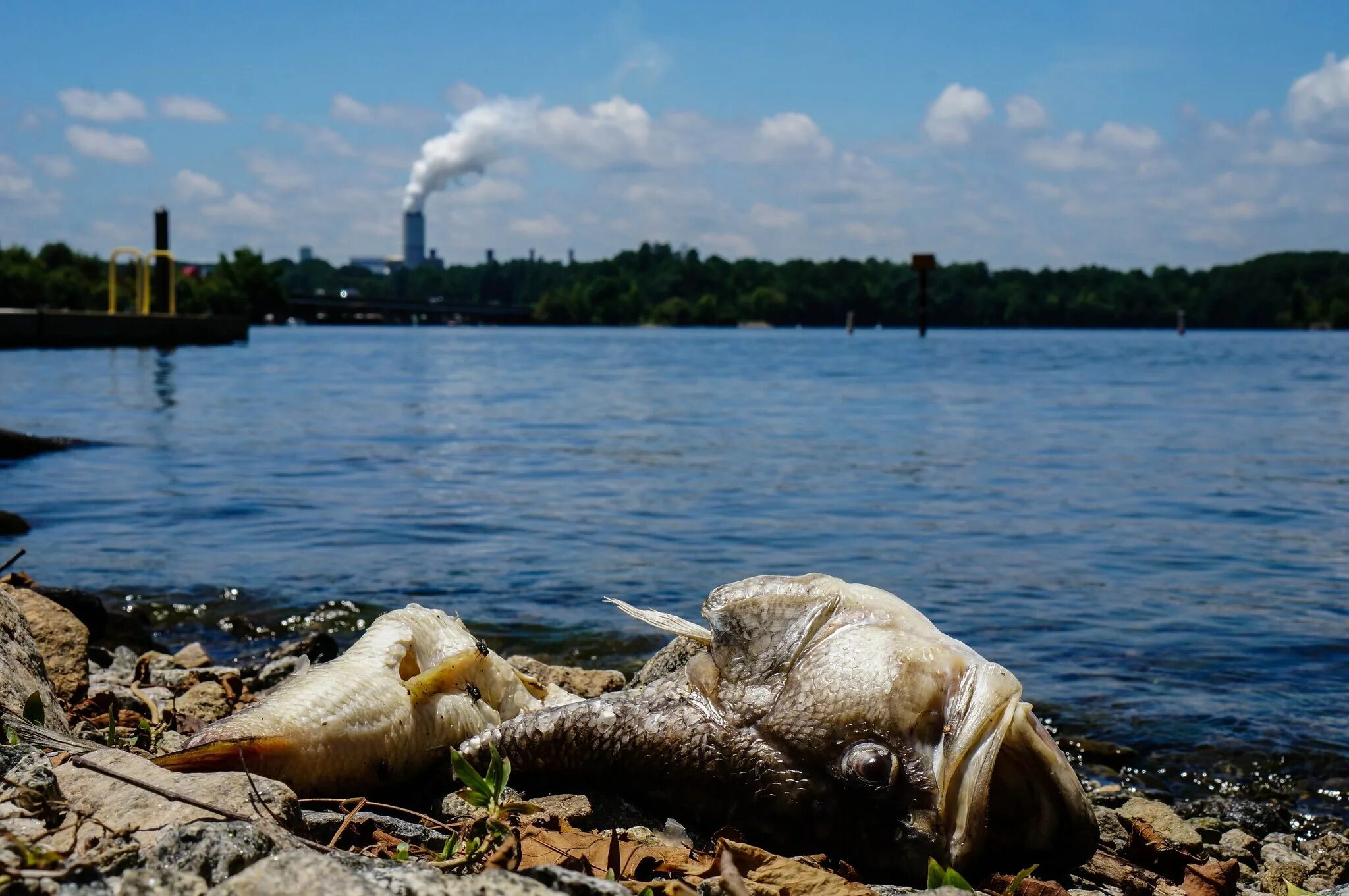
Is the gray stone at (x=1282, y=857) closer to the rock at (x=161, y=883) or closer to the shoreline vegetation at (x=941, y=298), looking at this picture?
the rock at (x=161, y=883)

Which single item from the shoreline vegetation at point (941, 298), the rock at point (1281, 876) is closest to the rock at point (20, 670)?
the rock at point (1281, 876)

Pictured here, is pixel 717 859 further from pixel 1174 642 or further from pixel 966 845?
pixel 1174 642

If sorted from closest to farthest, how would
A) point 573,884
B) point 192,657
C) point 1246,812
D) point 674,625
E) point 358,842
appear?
point 573,884
point 358,842
point 674,625
point 1246,812
point 192,657

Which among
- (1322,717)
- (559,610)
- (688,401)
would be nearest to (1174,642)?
(1322,717)

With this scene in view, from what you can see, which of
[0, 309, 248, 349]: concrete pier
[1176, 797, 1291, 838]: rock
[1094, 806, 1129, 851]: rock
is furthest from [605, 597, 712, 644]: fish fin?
[0, 309, 248, 349]: concrete pier

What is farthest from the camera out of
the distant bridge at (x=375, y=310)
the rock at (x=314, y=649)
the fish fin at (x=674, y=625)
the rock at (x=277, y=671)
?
the distant bridge at (x=375, y=310)

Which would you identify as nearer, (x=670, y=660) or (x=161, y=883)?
(x=161, y=883)

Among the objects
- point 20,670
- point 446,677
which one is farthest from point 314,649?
point 446,677

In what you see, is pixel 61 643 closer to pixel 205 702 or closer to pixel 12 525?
pixel 205 702
